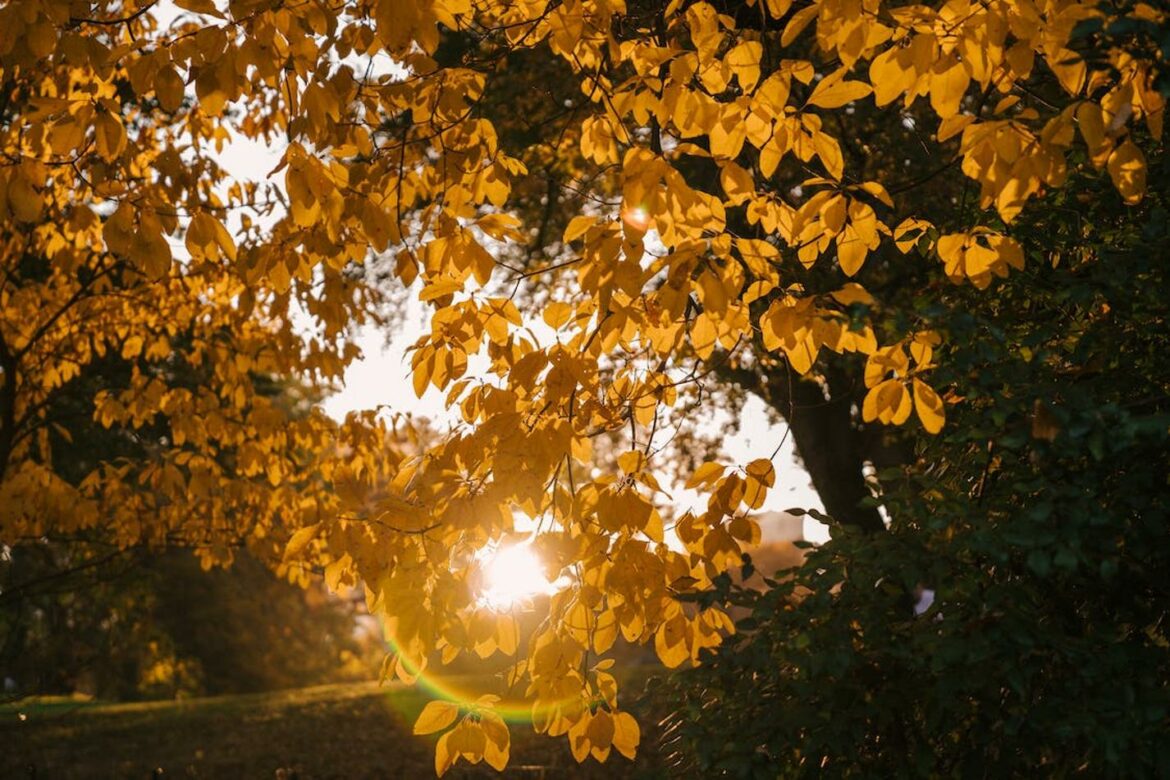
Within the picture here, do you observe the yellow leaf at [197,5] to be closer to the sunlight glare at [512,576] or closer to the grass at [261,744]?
the sunlight glare at [512,576]

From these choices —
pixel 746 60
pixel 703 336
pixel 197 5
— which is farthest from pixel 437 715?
pixel 746 60

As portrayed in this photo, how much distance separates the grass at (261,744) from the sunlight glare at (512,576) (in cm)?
514

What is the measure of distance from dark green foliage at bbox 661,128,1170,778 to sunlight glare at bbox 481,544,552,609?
56 centimetres

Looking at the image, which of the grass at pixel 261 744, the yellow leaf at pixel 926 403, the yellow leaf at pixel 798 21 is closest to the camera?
the yellow leaf at pixel 798 21

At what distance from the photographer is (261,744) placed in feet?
39.3

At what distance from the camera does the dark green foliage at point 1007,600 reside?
99.0 inches

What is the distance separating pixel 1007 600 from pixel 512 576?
1431 mm

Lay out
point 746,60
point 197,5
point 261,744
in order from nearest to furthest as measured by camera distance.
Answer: point 197,5 → point 746,60 → point 261,744

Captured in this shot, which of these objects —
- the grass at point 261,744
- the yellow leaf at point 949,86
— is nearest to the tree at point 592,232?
the yellow leaf at point 949,86

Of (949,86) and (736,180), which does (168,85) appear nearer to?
(736,180)

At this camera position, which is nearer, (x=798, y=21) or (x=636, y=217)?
(x=636, y=217)

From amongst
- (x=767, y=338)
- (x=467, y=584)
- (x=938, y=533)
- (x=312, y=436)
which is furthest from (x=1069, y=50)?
(x=312, y=436)

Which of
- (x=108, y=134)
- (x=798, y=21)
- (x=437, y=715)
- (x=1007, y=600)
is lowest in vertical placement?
(x=1007, y=600)

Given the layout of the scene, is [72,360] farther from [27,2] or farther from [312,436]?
[27,2]
